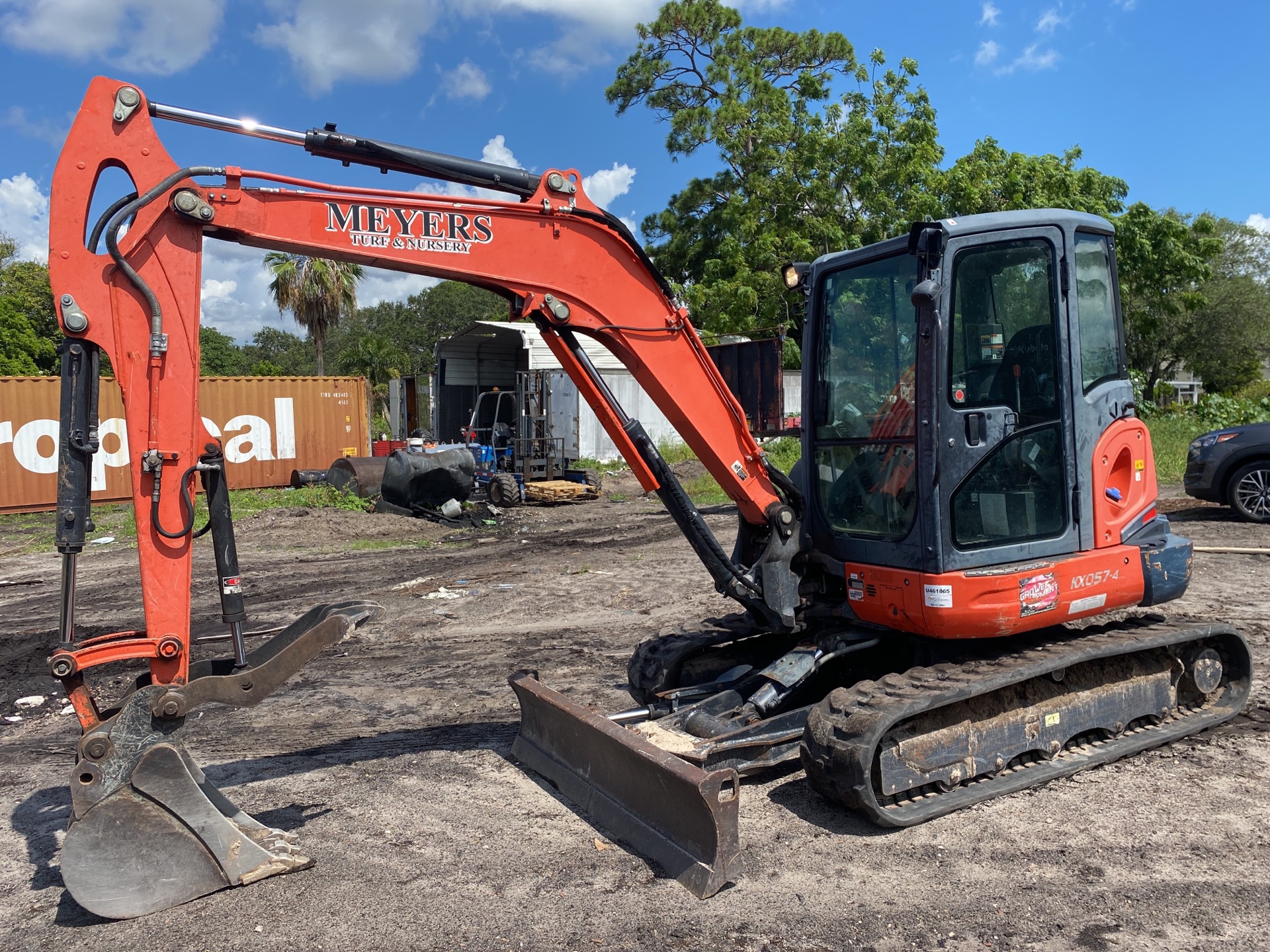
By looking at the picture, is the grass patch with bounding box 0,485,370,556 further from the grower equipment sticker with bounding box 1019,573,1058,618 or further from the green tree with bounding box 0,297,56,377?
the green tree with bounding box 0,297,56,377

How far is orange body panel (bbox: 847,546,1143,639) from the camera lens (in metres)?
4.52

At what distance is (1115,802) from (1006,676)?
0.82m

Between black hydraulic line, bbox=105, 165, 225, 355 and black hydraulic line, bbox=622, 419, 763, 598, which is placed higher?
black hydraulic line, bbox=105, 165, 225, 355

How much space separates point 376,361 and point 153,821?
36155 mm

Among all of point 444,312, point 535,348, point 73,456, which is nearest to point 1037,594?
point 73,456

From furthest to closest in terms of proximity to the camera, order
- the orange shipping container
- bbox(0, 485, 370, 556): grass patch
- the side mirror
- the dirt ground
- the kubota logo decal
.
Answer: the orange shipping container, bbox(0, 485, 370, 556): grass patch, the side mirror, the kubota logo decal, the dirt ground

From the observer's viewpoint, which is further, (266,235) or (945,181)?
(945,181)

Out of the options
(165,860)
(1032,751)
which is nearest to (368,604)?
(165,860)

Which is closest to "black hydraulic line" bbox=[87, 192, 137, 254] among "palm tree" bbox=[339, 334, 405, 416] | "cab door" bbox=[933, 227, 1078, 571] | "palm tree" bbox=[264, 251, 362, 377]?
"cab door" bbox=[933, 227, 1078, 571]

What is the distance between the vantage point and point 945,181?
2320 cm

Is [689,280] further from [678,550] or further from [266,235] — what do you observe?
[266,235]

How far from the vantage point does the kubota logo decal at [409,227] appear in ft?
13.4

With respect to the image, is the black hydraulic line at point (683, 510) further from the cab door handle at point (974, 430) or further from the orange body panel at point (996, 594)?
the cab door handle at point (974, 430)

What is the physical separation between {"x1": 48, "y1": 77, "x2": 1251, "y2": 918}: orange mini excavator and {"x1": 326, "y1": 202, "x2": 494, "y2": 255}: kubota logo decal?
0.01 metres
